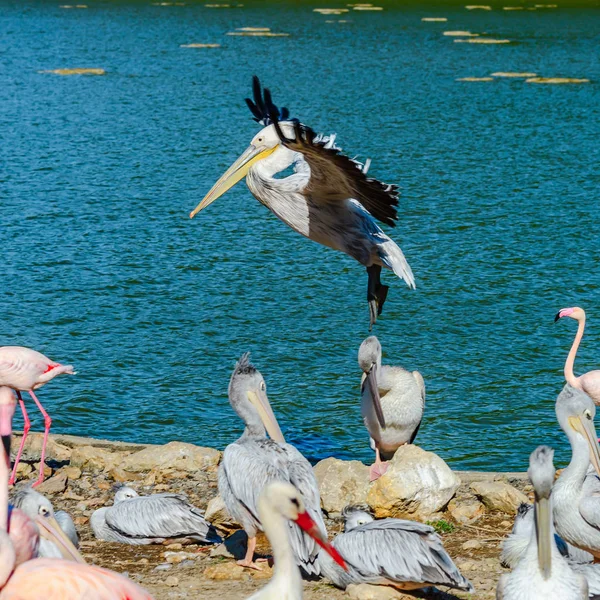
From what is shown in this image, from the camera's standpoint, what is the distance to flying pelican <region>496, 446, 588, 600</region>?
4.61 meters

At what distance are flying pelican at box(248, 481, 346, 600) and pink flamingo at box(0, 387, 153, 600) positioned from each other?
51 centimetres

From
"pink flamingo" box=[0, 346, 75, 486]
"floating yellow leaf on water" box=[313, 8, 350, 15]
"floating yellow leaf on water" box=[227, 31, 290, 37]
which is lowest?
"pink flamingo" box=[0, 346, 75, 486]

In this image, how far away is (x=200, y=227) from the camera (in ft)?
46.9

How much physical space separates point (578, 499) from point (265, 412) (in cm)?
188

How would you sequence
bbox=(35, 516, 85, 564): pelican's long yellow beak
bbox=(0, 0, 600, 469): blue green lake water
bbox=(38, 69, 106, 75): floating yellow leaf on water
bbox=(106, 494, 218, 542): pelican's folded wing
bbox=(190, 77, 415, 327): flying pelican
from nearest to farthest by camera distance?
bbox=(35, 516, 85, 564): pelican's long yellow beak, bbox=(106, 494, 218, 542): pelican's folded wing, bbox=(190, 77, 415, 327): flying pelican, bbox=(0, 0, 600, 469): blue green lake water, bbox=(38, 69, 106, 75): floating yellow leaf on water

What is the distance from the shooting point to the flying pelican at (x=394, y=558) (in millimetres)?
5176

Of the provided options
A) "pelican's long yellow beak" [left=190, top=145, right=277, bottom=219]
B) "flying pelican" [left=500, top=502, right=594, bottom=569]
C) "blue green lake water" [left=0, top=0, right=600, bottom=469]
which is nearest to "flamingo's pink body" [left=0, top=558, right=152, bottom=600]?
"flying pelican" [left=500, top=502, right=594, bottom=569]

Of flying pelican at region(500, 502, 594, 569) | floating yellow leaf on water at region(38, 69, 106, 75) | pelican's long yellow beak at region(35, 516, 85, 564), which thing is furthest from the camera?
floating yellow leaf on water at region(38, 69, 106, 75)

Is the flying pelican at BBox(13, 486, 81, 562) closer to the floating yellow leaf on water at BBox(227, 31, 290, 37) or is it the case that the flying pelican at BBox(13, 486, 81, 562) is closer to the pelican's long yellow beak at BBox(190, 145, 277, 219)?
the pelican's long yellow beak at BBox(190, 145, 277, 219)

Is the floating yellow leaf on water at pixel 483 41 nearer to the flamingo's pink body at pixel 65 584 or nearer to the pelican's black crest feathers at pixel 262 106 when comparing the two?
the pelican's black crest feathers at pixel 262 106

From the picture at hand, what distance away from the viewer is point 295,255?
1310 cm

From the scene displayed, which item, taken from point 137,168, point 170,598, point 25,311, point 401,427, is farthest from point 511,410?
point 137,168

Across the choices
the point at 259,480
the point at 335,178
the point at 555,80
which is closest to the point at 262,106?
the point at 335,178

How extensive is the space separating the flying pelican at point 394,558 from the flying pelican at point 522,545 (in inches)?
17.0
